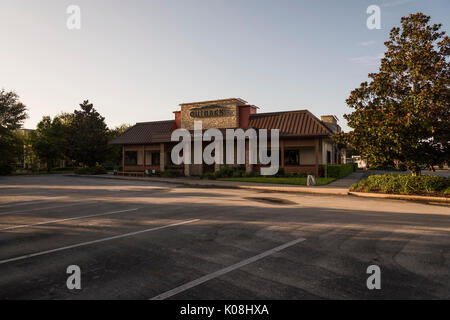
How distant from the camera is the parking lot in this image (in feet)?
12.5

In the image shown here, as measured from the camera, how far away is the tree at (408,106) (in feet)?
44.4

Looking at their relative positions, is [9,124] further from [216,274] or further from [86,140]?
[216,274]

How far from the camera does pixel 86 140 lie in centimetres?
4172

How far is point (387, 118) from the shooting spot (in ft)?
46.0

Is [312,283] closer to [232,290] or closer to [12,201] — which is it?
[232,290]

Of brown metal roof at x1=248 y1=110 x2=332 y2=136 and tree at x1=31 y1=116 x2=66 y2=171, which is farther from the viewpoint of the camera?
tree at x1=31 y1=116 x2=66 y2=171

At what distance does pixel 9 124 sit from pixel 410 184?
49.1 metres

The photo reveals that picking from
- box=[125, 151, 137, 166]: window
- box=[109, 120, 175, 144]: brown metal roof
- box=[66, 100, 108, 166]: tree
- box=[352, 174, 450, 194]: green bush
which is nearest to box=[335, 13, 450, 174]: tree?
box=[352, 174, 450, 194]: green bush

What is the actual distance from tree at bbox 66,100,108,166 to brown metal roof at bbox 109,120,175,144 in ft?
30.3

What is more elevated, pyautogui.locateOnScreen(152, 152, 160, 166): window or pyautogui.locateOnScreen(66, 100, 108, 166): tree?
pyautogui.locateOnScreen(66, 100, 108, 166): tree

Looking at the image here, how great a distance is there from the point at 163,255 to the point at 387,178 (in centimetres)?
1420

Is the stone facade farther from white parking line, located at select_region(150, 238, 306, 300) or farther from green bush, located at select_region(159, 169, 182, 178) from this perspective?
white parking line, located at select_region(150, 238, 306, 300)

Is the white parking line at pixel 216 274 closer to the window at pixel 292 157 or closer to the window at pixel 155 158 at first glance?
the window at pixel 292 157

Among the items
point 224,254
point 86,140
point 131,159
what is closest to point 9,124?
point 86,140
